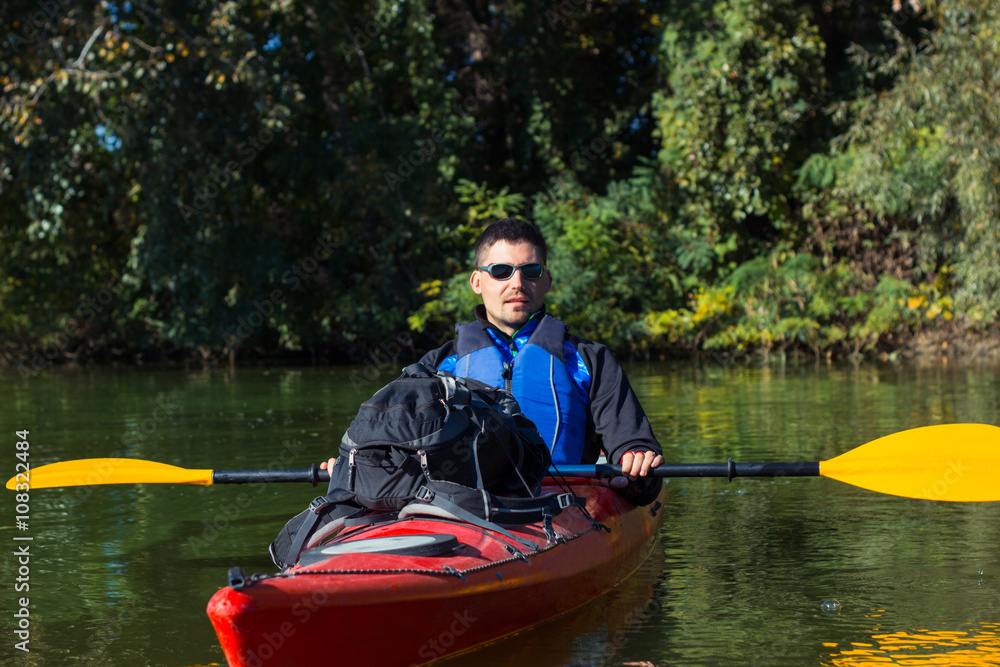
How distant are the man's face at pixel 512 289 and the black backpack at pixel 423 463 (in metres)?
0.51

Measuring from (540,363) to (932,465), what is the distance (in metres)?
1.52

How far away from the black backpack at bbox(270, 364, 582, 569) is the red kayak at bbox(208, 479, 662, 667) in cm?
6

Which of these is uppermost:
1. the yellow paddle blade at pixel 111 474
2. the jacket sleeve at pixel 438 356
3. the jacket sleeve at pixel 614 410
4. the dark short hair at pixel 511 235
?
A: the dark short hair at pixel 511 235

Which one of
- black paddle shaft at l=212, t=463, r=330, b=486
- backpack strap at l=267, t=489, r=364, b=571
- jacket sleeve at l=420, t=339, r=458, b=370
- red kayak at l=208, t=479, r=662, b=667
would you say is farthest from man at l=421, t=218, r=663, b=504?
backpack strap at l=267, t=489, r=364, b=571

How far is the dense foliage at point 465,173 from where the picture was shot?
1367 centimetres

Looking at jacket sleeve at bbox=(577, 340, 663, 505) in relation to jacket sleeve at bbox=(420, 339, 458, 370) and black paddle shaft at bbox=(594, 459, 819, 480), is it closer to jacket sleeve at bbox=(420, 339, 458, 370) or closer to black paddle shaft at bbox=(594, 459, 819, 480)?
black paddle shaft at bbox=(594, 459, 819, 480)

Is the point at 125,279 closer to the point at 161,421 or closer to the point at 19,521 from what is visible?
the point at 161,421

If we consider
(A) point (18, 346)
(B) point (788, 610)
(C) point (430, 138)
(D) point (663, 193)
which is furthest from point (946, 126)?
(A) point (18, 346)

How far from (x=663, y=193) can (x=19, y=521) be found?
40.7ft

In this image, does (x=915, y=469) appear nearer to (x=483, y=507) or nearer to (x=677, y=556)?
(x=677, y=556)

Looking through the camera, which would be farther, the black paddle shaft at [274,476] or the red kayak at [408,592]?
the black paddle shaft at [274,476]

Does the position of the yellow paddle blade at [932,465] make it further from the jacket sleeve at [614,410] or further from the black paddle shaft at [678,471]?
the jacket sleeve at [614,410]

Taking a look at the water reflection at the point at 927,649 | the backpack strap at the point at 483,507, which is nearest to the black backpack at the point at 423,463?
the backpack strap at the point at 483,507

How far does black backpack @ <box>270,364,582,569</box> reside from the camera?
10.1 feet
